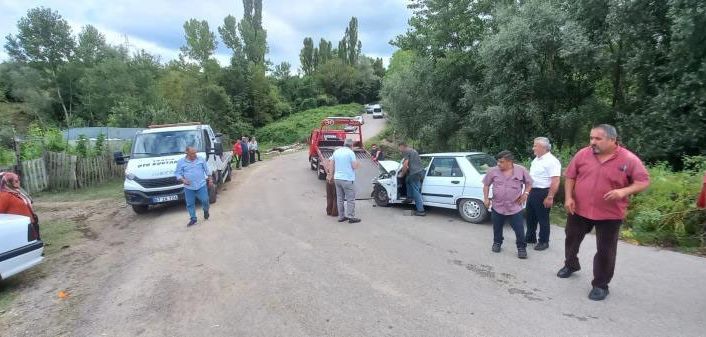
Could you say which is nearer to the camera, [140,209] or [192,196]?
[192,196]

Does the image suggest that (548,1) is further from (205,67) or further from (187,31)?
(187,31)

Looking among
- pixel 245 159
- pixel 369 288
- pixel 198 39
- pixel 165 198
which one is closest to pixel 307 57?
pixel 198 39

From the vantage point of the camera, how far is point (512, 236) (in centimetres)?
718

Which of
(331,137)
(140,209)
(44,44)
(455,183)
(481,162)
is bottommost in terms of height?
(140,209)

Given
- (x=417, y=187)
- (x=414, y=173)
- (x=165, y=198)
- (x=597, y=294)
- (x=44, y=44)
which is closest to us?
(x=597, y=294)

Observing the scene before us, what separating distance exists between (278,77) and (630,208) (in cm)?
6666

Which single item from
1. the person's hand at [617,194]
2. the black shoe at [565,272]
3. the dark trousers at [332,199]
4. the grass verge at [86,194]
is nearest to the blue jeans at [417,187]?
the dark trousers at [332,199]

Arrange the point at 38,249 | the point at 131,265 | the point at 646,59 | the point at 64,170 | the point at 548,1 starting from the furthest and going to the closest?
1. the point at 64,170
2. the point at 548,1
3. the point at 646,59
4. the point at 131,265
5. the point at 38,249

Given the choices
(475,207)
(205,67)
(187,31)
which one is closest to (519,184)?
(475,207)

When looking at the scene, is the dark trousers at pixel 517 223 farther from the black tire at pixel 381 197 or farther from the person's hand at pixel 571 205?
the black tire at pixel 381 197

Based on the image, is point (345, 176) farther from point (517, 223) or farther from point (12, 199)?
point (12, 199)

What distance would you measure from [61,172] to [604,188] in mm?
17817

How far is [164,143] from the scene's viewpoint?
1116cm

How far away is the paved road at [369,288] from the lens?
3969 mm
